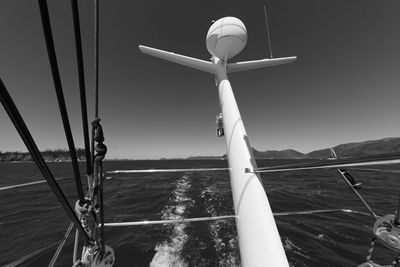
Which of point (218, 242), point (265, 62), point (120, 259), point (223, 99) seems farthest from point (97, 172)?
point (265, 62)

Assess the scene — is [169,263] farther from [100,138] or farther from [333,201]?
[333,201]

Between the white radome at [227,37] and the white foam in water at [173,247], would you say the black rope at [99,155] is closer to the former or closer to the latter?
the white foam in water at [173,247]

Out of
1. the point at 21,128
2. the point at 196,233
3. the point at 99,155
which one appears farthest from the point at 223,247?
the point at 21,128

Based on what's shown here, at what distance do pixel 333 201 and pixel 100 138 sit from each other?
12043 mm

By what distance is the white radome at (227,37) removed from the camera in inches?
186

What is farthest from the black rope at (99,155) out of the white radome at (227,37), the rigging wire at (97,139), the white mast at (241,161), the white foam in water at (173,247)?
the white radome at (227,37)

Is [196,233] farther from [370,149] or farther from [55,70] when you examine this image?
[370,149]

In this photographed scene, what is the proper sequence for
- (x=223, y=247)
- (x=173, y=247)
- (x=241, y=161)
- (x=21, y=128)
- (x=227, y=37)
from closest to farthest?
(x=21, y=128)
(x=241, y=161)
(x=227, y=37)
(x=223, y=247)
(x=173, y=247)

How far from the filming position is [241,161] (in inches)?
120

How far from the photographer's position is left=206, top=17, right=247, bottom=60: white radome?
15.5 ft

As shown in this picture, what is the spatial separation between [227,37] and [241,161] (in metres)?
3.71

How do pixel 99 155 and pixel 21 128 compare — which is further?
pixel 99 155

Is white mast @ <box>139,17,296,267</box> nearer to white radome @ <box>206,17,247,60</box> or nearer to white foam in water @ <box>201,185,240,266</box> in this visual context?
white radome @ <box>206,17,247,60</box>

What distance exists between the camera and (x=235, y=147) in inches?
130
